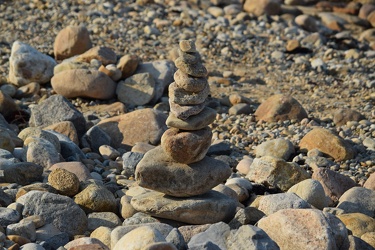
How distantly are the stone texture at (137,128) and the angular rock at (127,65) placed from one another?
1719 mm

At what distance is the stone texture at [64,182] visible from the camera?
765cm

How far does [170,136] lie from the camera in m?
7.02

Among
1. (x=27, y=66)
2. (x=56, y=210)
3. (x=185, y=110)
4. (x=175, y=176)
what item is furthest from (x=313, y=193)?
(x=27, y=66)

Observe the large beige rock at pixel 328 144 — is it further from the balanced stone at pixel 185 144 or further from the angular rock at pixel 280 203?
the balanced stone at pixel 185 144

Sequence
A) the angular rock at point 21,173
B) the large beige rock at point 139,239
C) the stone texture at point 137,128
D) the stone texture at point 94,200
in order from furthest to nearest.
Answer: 1. the stone texture at point 137,128
2. the angular rock at point 21,173
3. the stone texture at point 94,200
4. the large beige rock at point 139,239

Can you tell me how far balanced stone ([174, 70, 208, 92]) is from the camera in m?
6.95

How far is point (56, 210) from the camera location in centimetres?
715

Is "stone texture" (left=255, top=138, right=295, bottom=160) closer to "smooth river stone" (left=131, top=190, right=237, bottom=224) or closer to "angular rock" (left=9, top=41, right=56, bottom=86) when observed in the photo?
"smooth river stone" (left=131, top=190, right=237, bottom=224)

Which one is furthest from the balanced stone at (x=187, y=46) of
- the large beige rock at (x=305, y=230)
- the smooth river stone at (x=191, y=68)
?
the large beige rock at (x=305, y=230)

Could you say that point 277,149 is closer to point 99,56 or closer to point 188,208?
point 188,208

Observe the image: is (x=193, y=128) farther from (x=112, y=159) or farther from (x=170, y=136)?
(x=112, y=159)

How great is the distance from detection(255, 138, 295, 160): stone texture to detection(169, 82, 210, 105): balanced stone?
327cm

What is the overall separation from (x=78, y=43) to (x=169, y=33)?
2.67 metres

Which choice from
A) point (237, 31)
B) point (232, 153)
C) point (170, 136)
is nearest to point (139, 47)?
point (237, 31)
